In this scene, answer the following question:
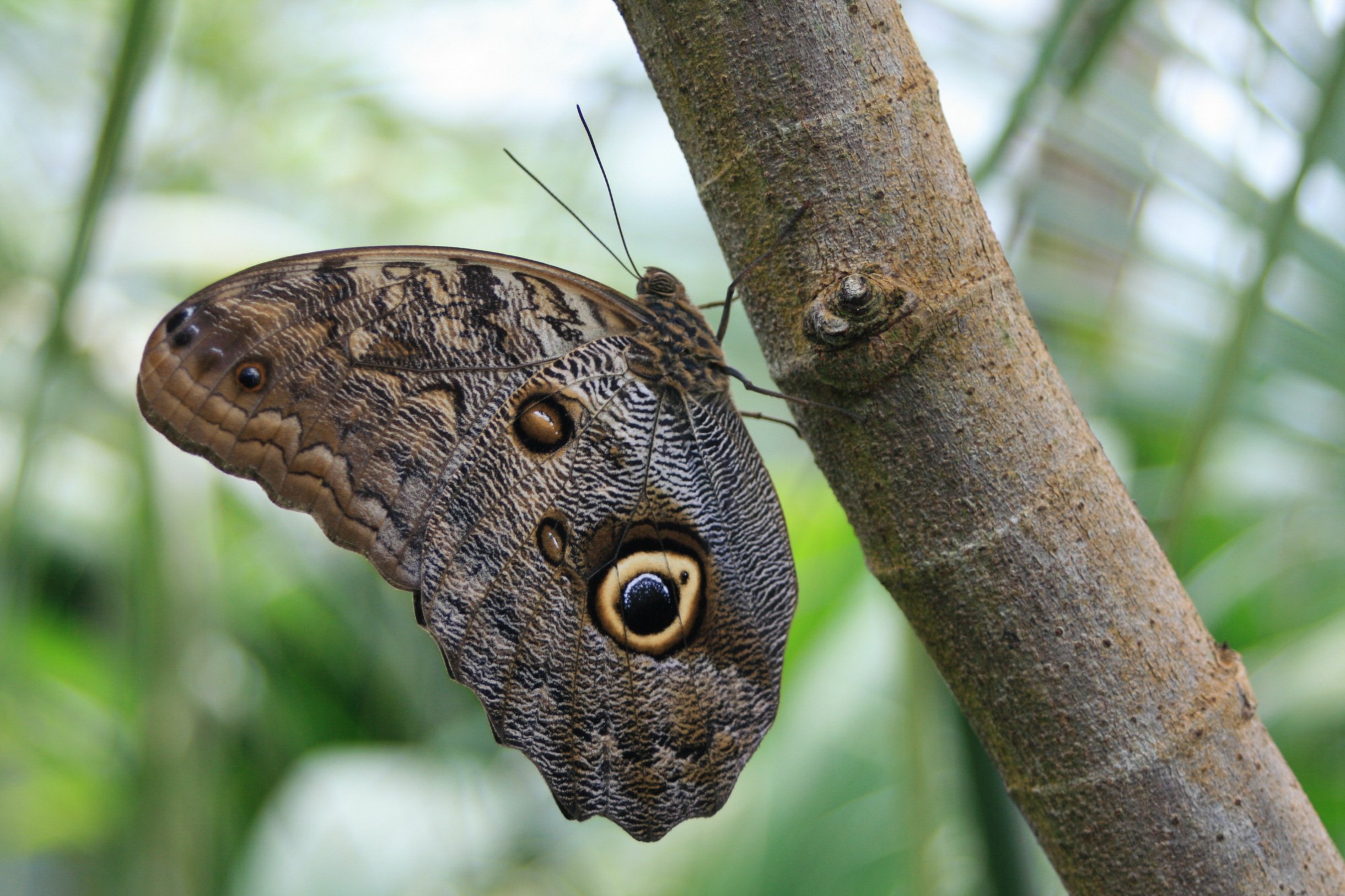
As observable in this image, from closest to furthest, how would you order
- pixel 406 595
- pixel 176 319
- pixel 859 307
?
pixel 859 307 → pixel 176 319 → pixel 406 595

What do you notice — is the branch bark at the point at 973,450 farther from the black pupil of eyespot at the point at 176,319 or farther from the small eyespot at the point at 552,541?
the black pupil of eyespot at the point at 176,319

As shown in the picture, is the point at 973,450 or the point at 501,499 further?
the point at 501,499

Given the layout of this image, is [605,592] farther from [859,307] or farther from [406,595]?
[406,595]

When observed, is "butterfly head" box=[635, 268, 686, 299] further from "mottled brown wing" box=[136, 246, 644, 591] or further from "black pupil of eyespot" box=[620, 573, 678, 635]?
"black pupil of eyespot" box=[620, 573, 678, 635]

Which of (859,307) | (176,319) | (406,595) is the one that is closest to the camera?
(859,307)

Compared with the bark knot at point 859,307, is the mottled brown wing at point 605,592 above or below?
below

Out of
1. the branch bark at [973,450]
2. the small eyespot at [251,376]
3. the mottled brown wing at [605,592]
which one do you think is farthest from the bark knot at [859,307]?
the small eyespot at [251,376]

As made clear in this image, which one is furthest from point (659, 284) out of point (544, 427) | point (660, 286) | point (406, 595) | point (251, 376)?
point (406, 595)
